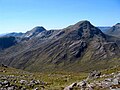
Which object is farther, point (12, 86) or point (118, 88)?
point (12, 86)

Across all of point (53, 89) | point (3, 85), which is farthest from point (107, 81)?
point (3, 85)

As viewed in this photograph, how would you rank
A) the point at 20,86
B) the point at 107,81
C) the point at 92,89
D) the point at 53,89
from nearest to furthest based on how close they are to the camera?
the point at 92,89 < the point at 107,81 < the point at 53,89 < the point at 20,86

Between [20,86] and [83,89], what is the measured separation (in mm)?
12496

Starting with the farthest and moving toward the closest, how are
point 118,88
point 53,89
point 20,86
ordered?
point 20,86, point 53,89, point 118,88

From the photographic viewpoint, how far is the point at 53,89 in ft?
128

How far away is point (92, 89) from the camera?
32.3 meters

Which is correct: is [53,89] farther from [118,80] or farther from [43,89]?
[118,80]

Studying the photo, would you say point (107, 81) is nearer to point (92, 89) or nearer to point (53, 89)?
point (92, 89)

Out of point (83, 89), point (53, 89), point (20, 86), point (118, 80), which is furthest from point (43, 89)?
point (118, 80)

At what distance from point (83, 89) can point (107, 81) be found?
157 inches

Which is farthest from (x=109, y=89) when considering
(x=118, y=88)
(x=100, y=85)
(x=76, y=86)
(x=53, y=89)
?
(x=53, y=89)

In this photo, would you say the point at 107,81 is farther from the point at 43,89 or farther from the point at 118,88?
the point at 43,89

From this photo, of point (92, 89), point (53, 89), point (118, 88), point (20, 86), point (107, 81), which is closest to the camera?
point (118, 88)

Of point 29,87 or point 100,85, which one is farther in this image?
point 29,87
